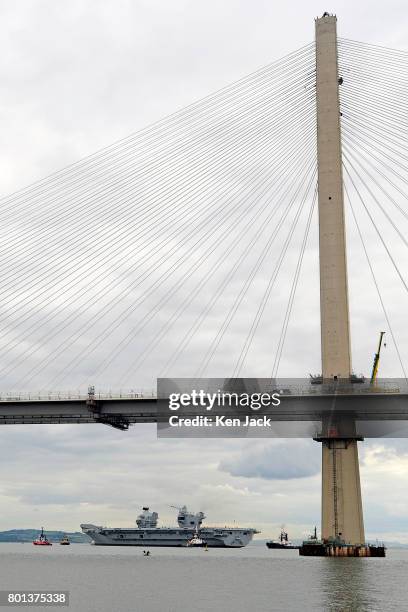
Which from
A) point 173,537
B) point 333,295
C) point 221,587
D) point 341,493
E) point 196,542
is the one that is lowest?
point 196,542

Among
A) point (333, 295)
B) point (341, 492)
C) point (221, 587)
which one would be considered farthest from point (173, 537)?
point (221, 587)

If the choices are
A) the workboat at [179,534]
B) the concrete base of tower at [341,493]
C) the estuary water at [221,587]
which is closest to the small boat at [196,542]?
the workboat at [179,534]

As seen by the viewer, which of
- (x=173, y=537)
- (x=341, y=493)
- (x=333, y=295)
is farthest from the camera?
(x=173, y=537)

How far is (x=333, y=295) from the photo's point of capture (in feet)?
233

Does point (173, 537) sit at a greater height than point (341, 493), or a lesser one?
lesser

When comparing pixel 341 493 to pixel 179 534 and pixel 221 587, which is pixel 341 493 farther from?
pixel 179 534

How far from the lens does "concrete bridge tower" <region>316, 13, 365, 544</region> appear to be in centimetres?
6912

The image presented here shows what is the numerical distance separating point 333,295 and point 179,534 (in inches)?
4093

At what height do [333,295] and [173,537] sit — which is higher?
[333,295]

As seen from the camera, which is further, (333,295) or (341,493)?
(333,295)

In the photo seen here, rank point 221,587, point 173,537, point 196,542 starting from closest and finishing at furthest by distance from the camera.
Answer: point 221,587, point 196,542, point 173,537

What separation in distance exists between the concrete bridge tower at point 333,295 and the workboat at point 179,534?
9307 centimetres

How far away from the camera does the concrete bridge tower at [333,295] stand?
69.1 m

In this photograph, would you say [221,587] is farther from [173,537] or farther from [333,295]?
[173,537]
